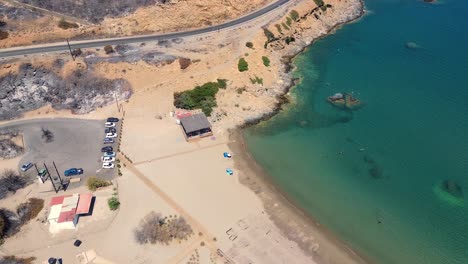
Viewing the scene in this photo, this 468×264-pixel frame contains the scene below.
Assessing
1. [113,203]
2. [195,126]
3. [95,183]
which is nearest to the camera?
[113,203]

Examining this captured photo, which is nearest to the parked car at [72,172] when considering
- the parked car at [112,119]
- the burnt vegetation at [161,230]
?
the parked car at [112,119]

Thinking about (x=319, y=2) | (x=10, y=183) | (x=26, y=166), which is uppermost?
(x=26, y=166)

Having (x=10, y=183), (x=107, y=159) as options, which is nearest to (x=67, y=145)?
(x=107, y=159)

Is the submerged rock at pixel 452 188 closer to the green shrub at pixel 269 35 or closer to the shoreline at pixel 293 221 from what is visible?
the shoreline at pixel 293 221

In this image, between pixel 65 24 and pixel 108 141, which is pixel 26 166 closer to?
pixel 108 141

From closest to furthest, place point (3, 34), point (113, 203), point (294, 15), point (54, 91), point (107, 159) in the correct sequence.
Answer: point (113, 203)
point (107, 159)
point (54, 91)
point (3, 34)
point (294, 15)

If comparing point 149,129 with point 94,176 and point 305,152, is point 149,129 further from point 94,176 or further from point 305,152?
point 305,152
